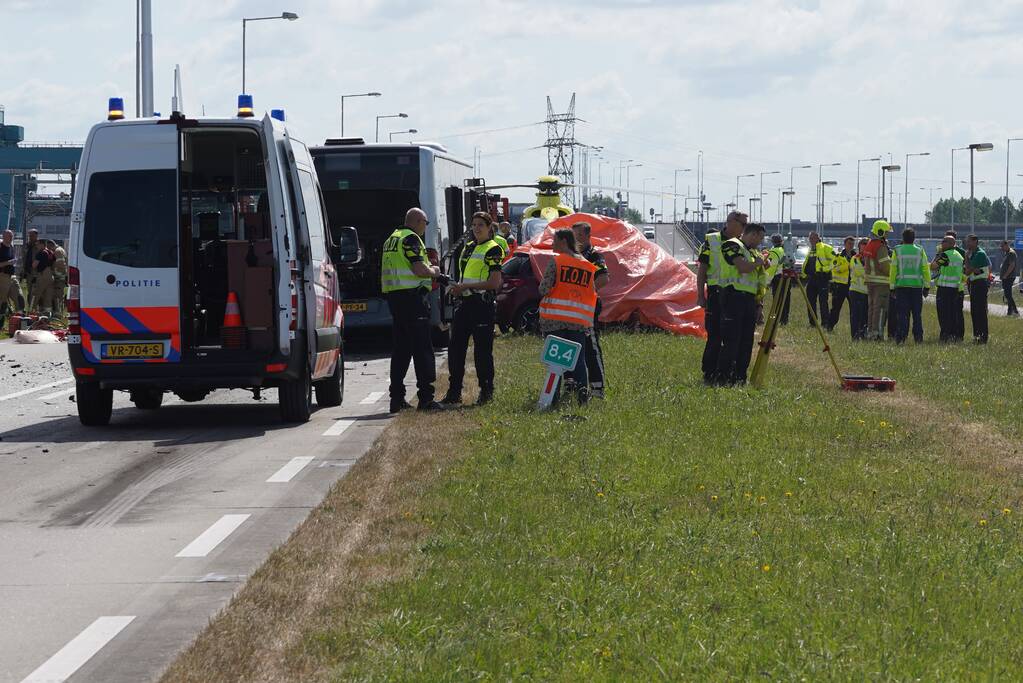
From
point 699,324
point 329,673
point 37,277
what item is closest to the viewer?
point 329,673

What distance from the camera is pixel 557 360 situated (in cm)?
1418

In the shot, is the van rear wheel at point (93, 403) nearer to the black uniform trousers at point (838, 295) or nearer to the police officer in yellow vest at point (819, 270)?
the black uniform trousers at point (838, 295)

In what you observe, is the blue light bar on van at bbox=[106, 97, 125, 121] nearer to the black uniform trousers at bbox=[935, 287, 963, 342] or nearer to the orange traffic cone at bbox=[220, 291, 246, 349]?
the orange traffic cone at bbox=[220, 291, 246, 349]

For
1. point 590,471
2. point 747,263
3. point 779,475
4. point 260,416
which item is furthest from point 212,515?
point 747,263

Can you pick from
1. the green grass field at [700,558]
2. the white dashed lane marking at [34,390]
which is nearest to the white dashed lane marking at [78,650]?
the green grass field at [700,558]

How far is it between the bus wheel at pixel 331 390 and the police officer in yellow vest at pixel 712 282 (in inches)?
143

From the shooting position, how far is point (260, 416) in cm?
1520

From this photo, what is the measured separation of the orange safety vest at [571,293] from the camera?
47.5 feet

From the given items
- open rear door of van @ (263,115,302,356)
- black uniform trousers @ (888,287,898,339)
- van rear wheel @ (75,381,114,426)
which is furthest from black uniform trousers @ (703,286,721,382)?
black uniform trousers @ (888,287,898,339)

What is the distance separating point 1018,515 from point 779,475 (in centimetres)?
159

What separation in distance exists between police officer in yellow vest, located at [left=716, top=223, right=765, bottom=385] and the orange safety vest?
2.39m

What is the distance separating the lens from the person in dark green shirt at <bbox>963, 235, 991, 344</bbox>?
86.1ft

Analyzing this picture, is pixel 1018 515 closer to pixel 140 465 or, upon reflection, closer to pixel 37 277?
pixel 140 465

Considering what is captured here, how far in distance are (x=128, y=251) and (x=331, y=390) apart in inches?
117
